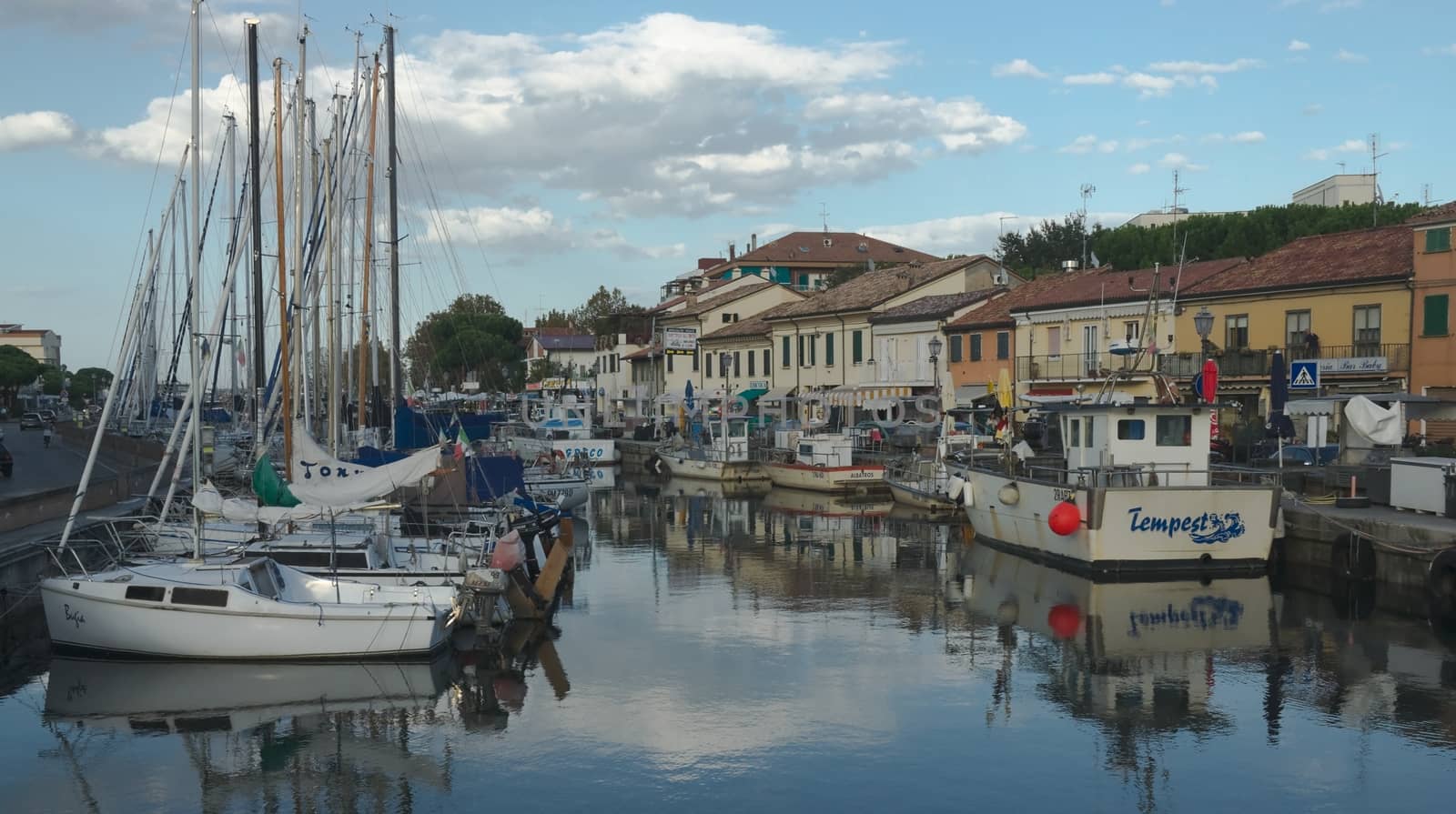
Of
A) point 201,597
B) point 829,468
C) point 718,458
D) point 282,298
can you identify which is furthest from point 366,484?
point 718,458

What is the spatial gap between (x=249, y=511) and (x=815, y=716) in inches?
429

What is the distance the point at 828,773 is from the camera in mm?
14703

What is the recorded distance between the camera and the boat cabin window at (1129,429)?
27.7 meters

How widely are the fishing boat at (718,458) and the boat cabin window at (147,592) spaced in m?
33.6

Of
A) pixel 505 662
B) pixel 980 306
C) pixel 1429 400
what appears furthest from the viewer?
pixel 980 306

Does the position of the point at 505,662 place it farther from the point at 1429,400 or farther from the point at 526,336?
the point at 526,336

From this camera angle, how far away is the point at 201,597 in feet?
63.3

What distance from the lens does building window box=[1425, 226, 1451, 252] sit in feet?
126

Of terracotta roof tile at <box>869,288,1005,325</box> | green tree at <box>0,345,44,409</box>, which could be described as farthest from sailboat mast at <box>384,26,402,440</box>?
green tree at <box>0,345,44,409</box>

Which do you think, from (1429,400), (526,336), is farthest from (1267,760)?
(526,336)

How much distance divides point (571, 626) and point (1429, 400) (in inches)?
819

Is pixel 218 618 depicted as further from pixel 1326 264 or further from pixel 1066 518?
pixel 1326 264

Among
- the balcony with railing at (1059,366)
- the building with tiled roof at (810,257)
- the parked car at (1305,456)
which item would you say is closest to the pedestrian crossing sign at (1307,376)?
the parked car at (1305,456)

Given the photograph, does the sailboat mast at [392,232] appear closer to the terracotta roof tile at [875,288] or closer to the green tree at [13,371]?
the terracotta roof tile at [875,288]
